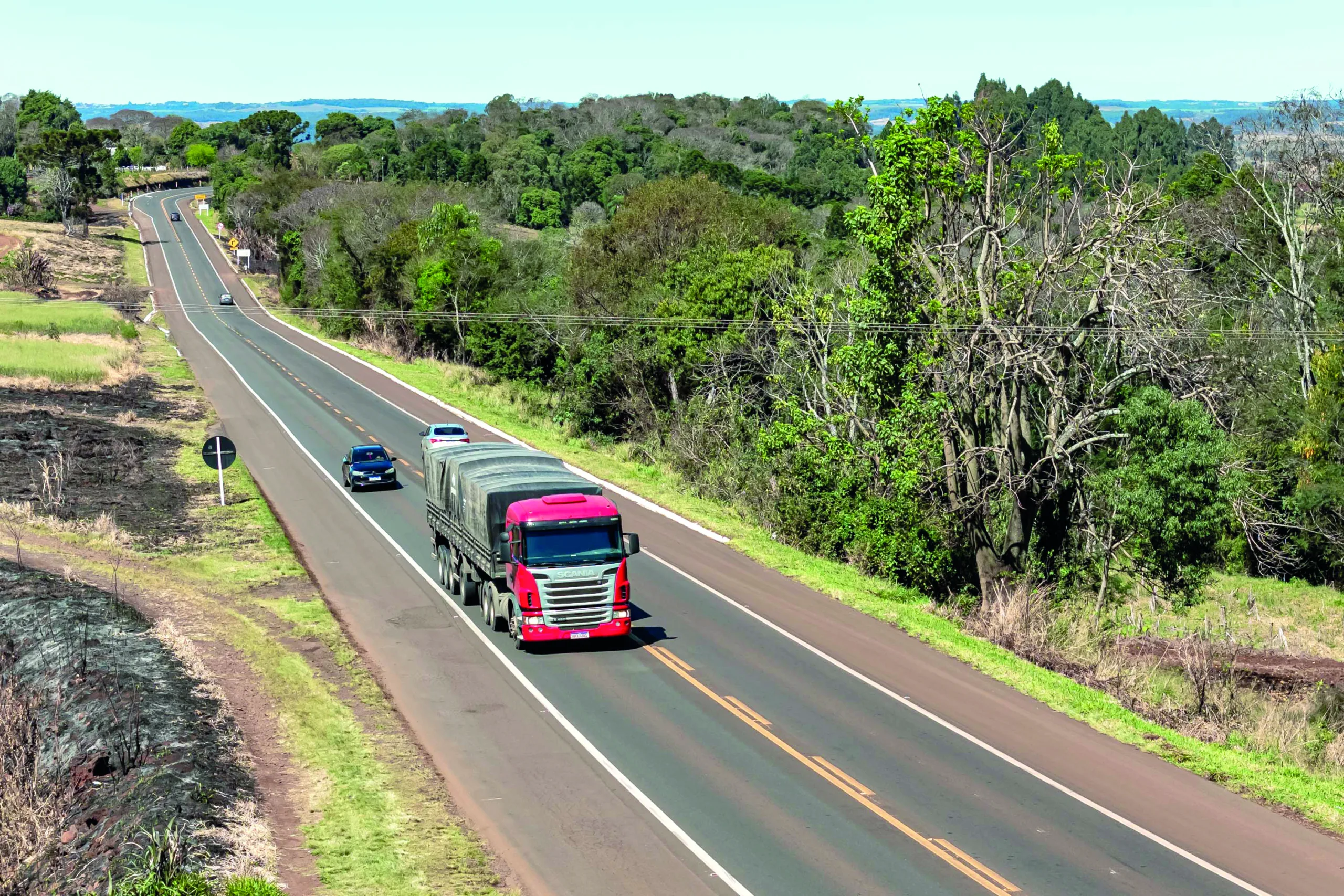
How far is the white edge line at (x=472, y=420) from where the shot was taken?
36281mm

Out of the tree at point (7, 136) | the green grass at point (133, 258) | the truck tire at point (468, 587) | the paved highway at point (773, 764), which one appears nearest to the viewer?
the paved highway at point (773, 764)

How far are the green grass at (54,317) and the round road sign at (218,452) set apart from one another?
4837 cm

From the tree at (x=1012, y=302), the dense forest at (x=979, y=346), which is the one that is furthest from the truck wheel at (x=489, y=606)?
the tree at (x=1012, y=302)

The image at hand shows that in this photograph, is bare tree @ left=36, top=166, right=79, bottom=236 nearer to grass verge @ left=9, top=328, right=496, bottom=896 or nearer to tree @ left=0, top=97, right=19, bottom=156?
tree @ left=0, top=97, right=19, bottom=156

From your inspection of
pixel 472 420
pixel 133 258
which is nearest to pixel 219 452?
pixel 472 420

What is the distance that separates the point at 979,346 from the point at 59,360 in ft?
175

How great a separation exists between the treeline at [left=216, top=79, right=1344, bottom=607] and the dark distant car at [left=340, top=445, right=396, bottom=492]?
12.7 meters

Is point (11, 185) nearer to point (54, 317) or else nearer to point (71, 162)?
point (71, 162)

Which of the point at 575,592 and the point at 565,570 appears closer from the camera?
the point at 565,570

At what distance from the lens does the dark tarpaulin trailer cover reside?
949 inches

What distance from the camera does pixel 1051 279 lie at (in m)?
32.4

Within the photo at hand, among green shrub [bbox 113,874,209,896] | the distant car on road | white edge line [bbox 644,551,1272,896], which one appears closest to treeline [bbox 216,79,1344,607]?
white edge line [bbox 644,551,1272,896]

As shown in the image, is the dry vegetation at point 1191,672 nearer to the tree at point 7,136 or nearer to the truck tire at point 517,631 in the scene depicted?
the truck tire at point 517,631

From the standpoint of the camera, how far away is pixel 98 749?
55.3 ft
